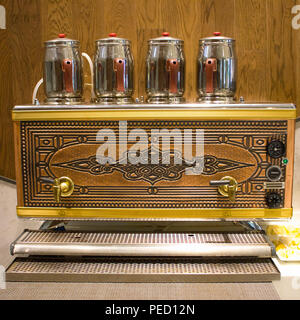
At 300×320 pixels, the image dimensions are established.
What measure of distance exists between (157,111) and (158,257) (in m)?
0.43

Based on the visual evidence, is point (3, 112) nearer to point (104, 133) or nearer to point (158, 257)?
point (104, 133)

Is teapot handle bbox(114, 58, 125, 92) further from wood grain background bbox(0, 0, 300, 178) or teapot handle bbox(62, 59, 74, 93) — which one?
wood grain background bbox(0, 0, 300, 178)

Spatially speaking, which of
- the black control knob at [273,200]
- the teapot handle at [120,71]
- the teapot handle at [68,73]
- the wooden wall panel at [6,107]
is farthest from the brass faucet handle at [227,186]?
the wooden wall panel at [6,107]

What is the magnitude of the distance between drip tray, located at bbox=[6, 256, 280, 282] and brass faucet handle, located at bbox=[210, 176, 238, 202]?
0.64 ft

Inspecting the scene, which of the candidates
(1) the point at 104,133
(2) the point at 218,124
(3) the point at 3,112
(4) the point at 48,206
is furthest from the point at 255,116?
(3) the point at 3,112

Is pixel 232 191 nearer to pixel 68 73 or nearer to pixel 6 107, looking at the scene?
pixel 68 73

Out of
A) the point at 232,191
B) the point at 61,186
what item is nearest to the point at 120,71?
the point at 61,186

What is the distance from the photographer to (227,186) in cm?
123

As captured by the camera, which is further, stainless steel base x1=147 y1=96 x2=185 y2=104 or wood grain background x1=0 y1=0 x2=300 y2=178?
wood grain background x1=0 y1=0 x2=300 y2=178

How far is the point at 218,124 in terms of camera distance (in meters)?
1.22

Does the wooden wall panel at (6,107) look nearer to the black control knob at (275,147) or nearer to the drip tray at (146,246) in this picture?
the drip tray at (146,246)

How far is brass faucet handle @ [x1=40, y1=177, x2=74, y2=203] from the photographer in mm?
1235

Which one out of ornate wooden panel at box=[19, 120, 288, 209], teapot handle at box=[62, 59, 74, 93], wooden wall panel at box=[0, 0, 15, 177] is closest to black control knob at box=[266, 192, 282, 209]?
ornate wooden panel at box=[19, 120, 288, 209]

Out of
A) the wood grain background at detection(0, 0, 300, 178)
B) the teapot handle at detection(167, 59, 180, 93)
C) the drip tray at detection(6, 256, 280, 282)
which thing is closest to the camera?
the drip tray at detection(6, 256, 280, 282)
